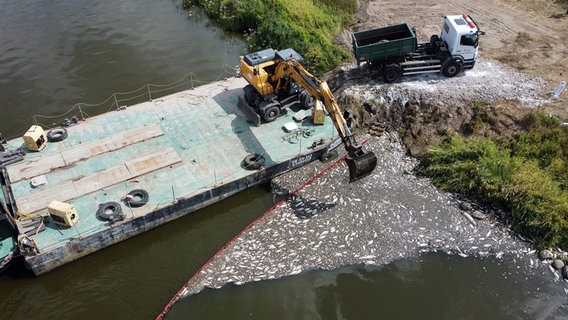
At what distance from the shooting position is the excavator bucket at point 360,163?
57.2 ft

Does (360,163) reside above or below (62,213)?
above

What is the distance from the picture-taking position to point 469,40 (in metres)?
22.8

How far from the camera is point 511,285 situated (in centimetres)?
1644

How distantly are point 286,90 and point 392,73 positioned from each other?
20.0 ft

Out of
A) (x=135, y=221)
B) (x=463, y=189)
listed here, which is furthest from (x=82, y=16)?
(x=463, y=189)

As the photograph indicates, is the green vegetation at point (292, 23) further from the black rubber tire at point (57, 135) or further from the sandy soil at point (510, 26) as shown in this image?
the black rubber tire at point (57, 135)

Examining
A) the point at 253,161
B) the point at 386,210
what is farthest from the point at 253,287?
the point at 386,210

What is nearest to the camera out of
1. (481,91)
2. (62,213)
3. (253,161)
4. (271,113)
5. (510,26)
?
(62,213)

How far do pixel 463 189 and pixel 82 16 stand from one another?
31484mm

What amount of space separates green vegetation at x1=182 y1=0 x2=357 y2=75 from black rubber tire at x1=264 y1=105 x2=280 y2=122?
598cm

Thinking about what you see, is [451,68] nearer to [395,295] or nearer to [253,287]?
[395,295]

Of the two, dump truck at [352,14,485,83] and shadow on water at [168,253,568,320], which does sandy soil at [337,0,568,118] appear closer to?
dump truck at [352,14,485,83]

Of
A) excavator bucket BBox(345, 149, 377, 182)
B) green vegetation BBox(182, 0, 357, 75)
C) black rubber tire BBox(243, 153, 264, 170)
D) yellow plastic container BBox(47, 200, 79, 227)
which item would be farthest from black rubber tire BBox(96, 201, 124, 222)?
green vegetation BBox(182, 0, 357, 75)

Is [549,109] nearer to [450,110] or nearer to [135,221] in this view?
[450,110]
